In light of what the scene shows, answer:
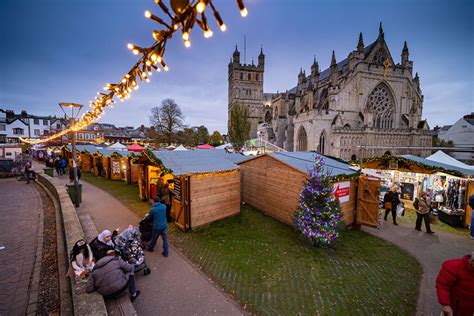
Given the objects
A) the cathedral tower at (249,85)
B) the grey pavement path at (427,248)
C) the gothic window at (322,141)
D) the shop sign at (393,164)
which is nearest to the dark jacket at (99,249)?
the grey pavement path at (427,248)

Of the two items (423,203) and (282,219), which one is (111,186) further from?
(423,203)

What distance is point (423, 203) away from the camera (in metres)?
8.15

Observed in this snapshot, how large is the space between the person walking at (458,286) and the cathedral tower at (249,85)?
52.4 meters

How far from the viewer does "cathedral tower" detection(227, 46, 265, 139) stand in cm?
5372

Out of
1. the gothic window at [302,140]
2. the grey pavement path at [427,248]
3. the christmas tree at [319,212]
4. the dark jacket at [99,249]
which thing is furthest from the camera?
the gothic window at [302,140]

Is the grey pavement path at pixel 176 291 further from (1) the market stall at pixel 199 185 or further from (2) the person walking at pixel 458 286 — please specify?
(2) the person walking at pixel 458 286

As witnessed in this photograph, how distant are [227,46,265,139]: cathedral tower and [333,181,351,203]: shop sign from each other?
153 feet

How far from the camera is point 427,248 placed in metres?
7.03

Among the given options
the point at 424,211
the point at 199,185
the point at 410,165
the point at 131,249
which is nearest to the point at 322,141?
the point at 410,165

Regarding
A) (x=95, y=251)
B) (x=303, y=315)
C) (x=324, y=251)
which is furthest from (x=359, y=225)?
(x=95, y=251)

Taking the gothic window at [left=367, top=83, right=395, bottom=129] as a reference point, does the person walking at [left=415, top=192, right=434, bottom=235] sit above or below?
below

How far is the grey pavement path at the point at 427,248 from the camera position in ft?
15.0

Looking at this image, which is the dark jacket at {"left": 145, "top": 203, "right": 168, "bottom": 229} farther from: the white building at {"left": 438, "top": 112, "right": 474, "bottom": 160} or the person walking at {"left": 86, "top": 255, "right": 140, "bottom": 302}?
the white building at {"left": 438, "top": 112, "right": 474, "bottom": 160}

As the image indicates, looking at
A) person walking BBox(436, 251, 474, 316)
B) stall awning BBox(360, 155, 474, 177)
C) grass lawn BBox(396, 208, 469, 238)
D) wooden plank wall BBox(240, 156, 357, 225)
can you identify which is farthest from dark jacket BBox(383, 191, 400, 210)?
person walking BBox(436, 251, 474, 316)
